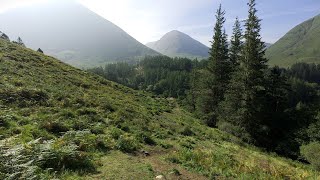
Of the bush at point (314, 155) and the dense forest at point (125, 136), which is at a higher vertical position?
the dense forest at point (125, 136)

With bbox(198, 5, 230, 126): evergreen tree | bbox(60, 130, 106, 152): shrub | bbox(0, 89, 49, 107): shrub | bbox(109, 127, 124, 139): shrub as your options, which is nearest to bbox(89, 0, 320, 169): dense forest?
bbox(198, 5, 230, 126): evergreen tree

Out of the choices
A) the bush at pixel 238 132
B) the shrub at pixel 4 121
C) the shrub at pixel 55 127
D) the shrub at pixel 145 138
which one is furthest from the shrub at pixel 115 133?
the bush at pixel 238 132

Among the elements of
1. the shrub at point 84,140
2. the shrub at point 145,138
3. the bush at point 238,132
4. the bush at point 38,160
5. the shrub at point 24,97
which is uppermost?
the shrub at point 24,97

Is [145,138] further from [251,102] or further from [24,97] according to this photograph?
[251,102]

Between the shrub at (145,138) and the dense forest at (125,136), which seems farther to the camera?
the shrub at (145,138)

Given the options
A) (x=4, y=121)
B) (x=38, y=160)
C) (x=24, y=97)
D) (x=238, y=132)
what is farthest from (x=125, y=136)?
(x=238, y=132)

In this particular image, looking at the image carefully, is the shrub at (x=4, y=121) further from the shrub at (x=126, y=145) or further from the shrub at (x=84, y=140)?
the shrub at (x=126, y=145)

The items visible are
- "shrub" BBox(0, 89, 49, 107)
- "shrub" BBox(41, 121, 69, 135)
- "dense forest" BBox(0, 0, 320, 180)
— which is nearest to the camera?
"dense forest" BBox(0, 0, 320, 180)

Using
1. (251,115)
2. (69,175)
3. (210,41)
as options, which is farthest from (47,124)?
(210,41)

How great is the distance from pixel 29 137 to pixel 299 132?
43.7 m

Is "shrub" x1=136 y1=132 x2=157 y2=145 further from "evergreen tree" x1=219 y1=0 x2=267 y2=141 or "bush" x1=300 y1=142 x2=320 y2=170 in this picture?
"evergreen tree" x1=219 y1=0 x2=267 y2=141

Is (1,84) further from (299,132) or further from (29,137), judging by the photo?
(299,132)

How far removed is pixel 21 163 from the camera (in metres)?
10.5

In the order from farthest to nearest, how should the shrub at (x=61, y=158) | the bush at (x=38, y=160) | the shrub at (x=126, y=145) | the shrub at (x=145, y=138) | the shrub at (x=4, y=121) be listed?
the shrub at (x=145, y=138), the shrub at (x=126, y=145), the shrub at (x=4, y=121), the shrub at (x=61, y=158), the bush at (x=38, y=160)
